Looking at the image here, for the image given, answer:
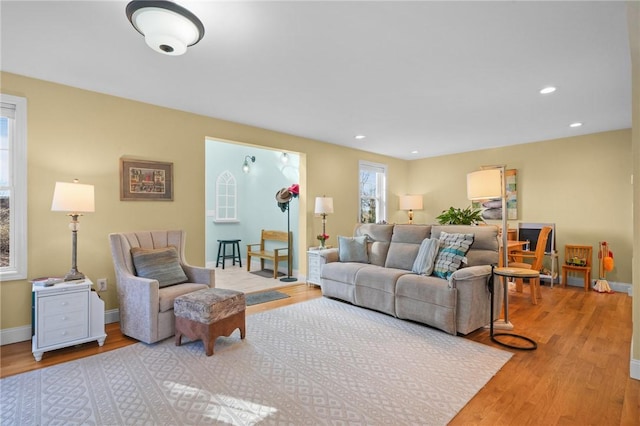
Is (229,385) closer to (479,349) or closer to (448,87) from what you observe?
(479,349)

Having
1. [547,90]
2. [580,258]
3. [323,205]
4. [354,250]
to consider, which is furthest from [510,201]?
[323,205]

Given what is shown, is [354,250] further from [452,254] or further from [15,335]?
[15,335]

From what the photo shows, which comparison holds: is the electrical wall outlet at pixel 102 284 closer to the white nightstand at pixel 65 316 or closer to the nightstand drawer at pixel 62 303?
the white nightstand at pixel 65 316

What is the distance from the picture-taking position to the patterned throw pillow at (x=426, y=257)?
356 centimetres

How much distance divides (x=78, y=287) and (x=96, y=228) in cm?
84

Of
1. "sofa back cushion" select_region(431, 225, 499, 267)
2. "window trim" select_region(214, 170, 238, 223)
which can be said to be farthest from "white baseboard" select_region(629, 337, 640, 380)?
"window trim" select_region(214, 170, 238, 223)

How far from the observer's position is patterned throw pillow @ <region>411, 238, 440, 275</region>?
3557 millimetres

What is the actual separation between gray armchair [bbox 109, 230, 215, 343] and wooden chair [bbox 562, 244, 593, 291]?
221 inches

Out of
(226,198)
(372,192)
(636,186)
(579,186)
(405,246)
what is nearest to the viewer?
(636,186)

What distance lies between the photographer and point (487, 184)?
10.5 ft

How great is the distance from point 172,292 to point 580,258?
6.15 meters

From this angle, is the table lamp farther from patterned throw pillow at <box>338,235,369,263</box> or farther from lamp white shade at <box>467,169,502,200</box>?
lamp white shade at <box>467,169,502,200</box>

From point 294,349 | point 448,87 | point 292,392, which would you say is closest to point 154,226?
point 294,349

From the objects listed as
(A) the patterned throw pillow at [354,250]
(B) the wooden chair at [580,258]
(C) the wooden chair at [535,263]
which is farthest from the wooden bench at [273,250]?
(B) the wooden chair at [580,258]
